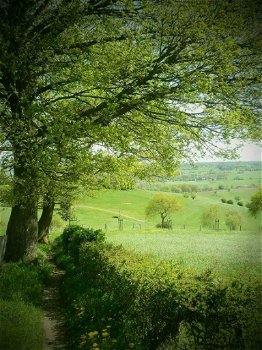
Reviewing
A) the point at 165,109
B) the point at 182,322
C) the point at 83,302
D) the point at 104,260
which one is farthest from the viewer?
the point at 165,109

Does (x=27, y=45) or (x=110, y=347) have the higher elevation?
(x=27, y=45)

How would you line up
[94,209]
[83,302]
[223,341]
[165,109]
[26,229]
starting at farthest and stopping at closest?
[94,209] < [26,229] < [165,109] < [83,302] < [223,341]

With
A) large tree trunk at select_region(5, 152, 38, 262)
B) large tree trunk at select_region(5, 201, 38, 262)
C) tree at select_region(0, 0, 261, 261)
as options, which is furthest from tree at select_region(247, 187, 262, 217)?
large tree trunk at select_region(5, 201, 38, 262)

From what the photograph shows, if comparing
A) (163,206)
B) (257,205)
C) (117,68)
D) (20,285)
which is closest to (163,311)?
(20,285)

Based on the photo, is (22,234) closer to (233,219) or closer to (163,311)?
(163,311)

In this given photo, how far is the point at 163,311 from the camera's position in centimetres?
638

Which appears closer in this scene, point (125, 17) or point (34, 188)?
point (125, 17)

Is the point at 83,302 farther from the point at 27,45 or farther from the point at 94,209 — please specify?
the point at 94,209

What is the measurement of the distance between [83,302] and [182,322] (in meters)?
4.66

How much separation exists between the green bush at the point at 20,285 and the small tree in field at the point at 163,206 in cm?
8472

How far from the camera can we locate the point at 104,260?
11469 mm

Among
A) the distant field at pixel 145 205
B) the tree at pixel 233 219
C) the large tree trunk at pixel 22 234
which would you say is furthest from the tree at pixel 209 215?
the large tree trunk at pixel 22 234

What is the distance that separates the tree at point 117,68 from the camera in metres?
11.5

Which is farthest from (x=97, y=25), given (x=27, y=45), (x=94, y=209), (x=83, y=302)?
(x=94, y=209)
